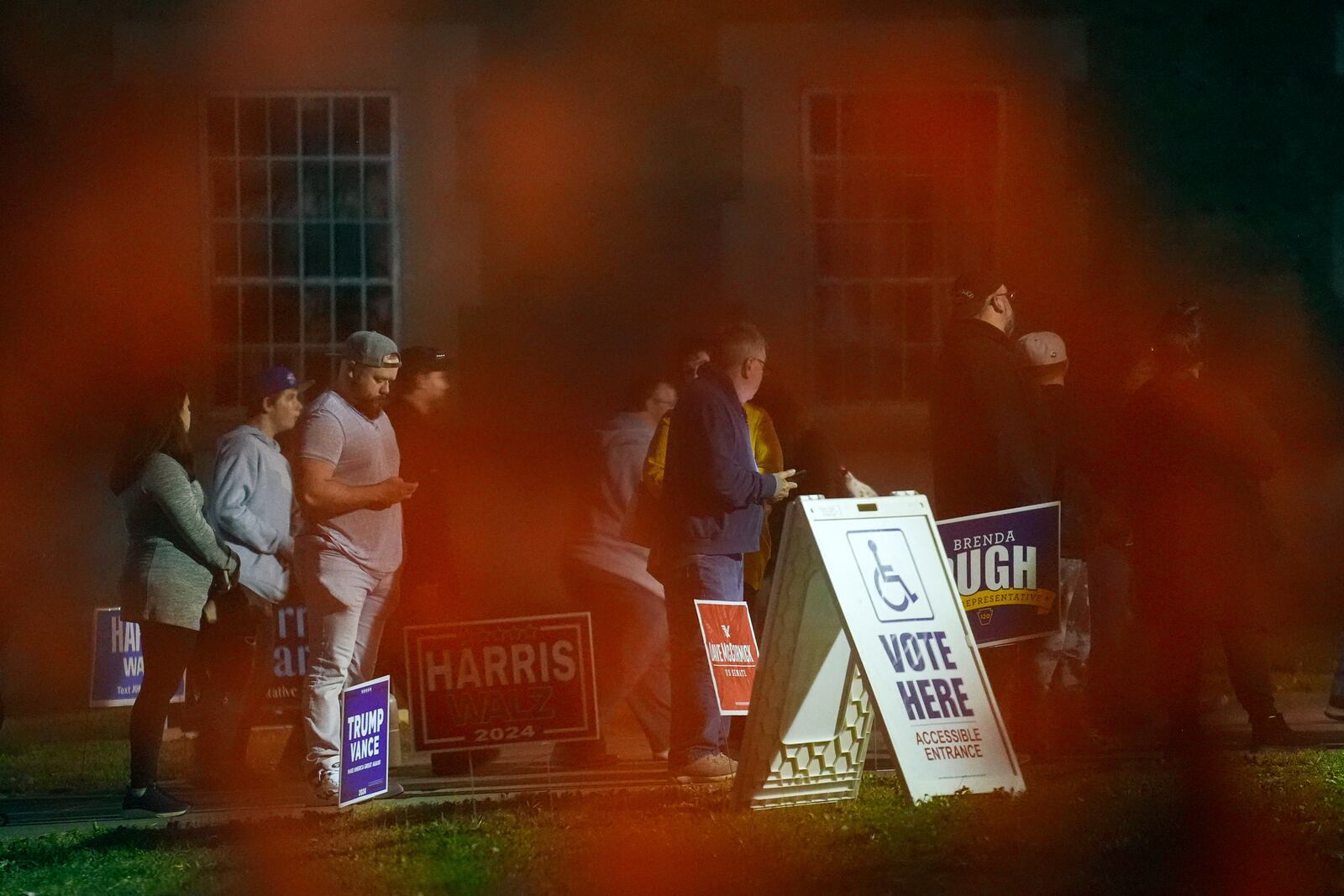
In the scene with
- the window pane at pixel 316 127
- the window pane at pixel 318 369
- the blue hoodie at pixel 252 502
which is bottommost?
the blue hoodie at pixel 252 502

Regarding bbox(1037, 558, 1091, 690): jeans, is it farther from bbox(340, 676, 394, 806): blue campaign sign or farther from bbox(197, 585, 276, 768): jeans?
bbox(197, 585, 276, 768): jeans

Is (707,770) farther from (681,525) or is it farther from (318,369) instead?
(318,369)

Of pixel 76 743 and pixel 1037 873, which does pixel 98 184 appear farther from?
pixel 1037 873

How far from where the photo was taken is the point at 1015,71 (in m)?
13.9

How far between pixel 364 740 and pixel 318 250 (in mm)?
6016

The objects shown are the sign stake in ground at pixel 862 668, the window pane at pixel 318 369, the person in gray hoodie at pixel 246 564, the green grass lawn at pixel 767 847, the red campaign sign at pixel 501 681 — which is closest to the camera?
the green grass lawn at pixel 767 847

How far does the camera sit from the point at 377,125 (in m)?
13.9

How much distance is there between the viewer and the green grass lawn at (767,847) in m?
7.11

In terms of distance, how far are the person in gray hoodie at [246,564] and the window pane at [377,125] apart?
10.6ft

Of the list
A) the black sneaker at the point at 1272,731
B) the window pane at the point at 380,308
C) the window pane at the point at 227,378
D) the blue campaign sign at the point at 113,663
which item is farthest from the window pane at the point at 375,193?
the black sneaker at the point at 1272,731

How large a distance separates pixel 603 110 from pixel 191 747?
4592 millimetres

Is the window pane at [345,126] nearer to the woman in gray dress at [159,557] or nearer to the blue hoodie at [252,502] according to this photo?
the blue hoodie at [252,502]

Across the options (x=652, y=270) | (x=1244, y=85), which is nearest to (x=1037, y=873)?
(x=652, y=270)

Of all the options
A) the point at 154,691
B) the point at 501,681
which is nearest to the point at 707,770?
the point at 501,681
